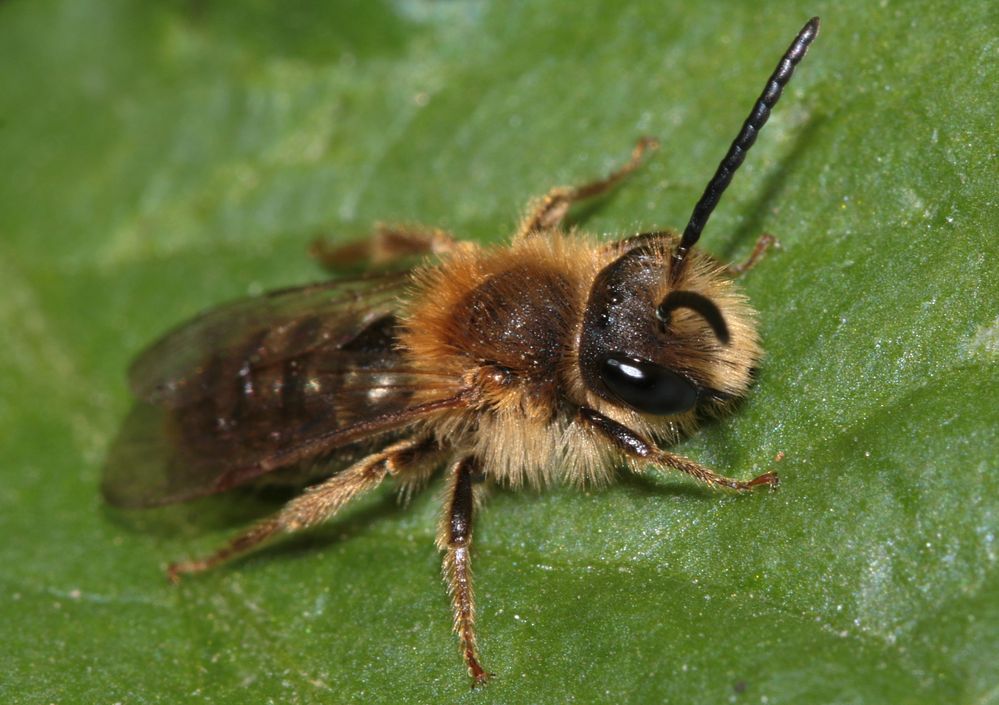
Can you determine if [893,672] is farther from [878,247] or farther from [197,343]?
[197,343]

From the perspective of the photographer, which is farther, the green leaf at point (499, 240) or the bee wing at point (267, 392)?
the bee wing at point (267, 392)

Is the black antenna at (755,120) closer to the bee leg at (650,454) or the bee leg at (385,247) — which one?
the bee leg at (650,454)

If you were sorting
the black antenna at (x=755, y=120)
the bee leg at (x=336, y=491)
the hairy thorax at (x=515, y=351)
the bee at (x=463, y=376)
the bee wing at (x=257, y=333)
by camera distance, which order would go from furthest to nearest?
the bee wing at (x=257, y=333) → the bee leg at (x=336, y=491) → the hairy thorax at (x=515, y=351) → the bee at (x=463, y=376) → the black antenna at (x=755, y=120)

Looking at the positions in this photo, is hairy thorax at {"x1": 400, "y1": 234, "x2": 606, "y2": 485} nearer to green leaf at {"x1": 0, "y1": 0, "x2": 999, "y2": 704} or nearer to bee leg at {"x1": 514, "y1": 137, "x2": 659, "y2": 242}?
green leaf at {"x1": 0, "y1": 0, "x2": 999, "y2": 704}

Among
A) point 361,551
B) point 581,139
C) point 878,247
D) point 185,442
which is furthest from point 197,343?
point 878,247

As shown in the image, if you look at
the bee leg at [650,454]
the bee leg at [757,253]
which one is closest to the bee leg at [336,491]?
the bee leg at [650,454]

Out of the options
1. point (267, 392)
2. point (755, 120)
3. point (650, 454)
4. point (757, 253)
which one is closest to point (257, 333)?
point (267, 392)

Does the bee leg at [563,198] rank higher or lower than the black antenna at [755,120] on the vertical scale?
higher
